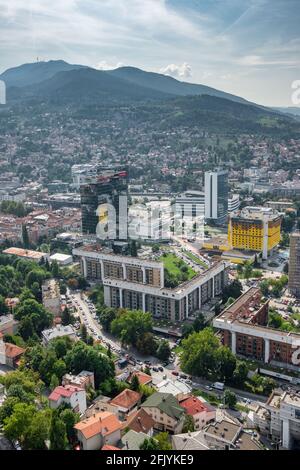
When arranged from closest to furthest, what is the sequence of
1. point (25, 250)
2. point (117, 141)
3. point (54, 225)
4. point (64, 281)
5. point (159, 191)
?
point (64, 281)
point (25, 250)
point (54, 225)
point (159, 191)
point (117, 141)

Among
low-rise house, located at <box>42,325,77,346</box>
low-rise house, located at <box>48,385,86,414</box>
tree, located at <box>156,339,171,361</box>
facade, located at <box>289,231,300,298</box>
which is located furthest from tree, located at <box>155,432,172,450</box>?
facade, located at <box>289,231,300,298</box>

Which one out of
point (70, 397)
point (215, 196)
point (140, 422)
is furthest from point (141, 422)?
point (215, 196)

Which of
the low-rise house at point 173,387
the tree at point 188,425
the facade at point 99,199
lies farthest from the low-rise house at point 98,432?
the facade at point 99,199

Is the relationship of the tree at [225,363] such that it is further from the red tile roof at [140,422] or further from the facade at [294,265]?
the facade at [294,265]

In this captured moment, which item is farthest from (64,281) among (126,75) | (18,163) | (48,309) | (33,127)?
(126,75)

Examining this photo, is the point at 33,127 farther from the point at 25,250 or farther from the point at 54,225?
the point at 25,250
